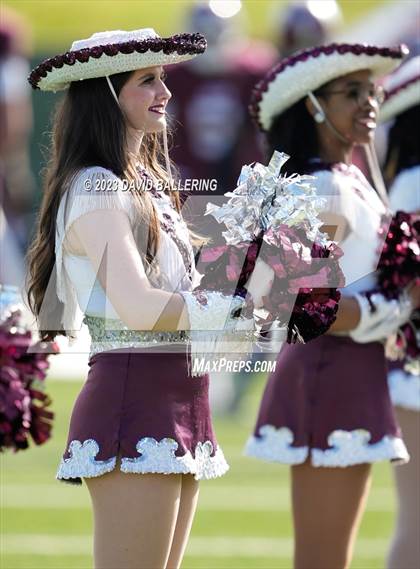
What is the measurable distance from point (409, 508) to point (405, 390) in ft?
1.27

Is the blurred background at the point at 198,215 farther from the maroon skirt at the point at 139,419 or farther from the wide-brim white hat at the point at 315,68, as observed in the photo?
the wide-brim white hat at the point at 315,68

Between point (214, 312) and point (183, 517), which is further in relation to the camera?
point (183, 517)

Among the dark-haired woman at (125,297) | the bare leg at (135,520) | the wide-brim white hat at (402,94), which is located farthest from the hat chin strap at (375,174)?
the bare leg at (135,520)

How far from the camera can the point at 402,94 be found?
5.64m

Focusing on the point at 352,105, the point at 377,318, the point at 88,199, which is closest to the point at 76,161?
the point at 88,199

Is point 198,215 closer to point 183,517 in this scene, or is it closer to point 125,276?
point 125,276

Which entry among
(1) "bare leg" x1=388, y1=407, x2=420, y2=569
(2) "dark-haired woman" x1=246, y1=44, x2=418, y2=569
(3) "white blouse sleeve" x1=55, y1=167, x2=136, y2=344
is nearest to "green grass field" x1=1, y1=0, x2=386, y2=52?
(2) "dark-haired woman" x1=246, y1=44, x2=418, y2=569

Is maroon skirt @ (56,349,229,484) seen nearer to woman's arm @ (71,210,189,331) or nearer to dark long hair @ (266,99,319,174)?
woman's arm @ (71,210,189,331)

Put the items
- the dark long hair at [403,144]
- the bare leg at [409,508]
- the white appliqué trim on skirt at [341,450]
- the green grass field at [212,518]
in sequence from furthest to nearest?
1. the green grass field at [212,518]
2. the dark long hair at [403,144]
3. the bare leg at [409,508]
4. the white appliqué trim on skirt at [341,450]

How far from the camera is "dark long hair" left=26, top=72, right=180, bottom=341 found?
3.98 metres

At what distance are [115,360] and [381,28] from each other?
1206 centimetres

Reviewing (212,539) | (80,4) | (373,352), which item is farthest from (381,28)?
(373,352)

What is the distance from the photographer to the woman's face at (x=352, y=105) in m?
5.03

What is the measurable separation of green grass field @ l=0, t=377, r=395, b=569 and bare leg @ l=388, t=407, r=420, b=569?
121 centimetres
